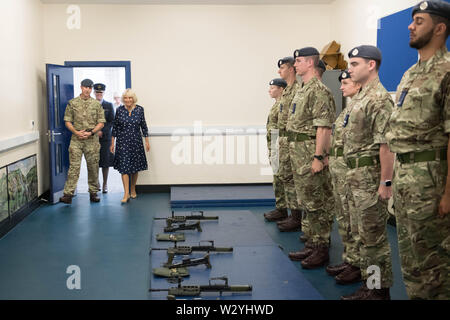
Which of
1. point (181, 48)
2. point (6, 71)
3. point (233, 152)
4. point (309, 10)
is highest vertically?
point (309, 10)

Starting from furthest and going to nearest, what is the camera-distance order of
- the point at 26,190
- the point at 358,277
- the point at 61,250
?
the point at 26,190
the point at 61,250
the point at 358,277

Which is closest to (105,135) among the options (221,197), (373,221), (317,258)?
(221,197)

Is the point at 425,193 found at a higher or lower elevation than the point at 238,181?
higher

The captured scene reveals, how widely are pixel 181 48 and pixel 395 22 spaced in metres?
3.63

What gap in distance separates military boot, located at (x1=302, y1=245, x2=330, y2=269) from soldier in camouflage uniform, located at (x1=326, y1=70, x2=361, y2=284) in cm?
23

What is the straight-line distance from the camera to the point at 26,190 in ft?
21.0

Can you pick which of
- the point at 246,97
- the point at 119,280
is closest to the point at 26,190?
the point at 119,280

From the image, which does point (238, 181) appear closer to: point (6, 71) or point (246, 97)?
point (246, 97)

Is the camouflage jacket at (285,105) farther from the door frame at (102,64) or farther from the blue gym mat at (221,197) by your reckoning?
the door frame at (102,64)

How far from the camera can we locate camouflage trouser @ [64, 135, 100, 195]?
23.4 ft

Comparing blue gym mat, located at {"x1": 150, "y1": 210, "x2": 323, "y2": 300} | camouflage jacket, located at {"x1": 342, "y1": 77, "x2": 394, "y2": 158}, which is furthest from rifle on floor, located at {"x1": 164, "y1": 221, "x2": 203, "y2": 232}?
camouflage jacket, located at {"x1": 342, "y1": 77, "x2": 394, "y2": 158}

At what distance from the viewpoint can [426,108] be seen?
262cm

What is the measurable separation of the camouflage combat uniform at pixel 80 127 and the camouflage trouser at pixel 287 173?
10.1 ft

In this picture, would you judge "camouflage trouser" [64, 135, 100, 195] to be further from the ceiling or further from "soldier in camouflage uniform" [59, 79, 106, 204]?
the ceiling
